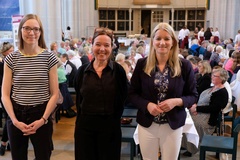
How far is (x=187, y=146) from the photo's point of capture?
4570mm

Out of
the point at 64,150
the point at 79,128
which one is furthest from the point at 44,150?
the point at 64,150

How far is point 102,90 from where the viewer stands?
100 inches

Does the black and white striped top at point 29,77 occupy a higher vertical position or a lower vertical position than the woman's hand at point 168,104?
higher

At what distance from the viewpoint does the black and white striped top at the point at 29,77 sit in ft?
8.75

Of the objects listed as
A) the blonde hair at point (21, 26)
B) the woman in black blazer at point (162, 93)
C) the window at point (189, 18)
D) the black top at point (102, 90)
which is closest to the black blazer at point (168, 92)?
the woman in black blazer at point (162, 93)

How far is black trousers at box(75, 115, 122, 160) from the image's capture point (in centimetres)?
256

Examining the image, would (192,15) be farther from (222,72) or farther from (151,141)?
(151,141)

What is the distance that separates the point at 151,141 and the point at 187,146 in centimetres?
210

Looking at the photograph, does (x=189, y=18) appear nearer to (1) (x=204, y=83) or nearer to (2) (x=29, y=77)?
(1) (x=204, y=83)

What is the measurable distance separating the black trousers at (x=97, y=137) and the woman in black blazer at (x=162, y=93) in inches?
9.7

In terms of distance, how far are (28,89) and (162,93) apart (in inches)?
44.2

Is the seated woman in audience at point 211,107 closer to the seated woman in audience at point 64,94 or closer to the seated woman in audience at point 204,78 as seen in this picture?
the seated woman in audience at point 204,78

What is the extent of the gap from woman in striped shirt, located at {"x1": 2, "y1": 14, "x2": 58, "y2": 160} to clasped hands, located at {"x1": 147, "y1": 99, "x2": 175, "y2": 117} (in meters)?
0.86

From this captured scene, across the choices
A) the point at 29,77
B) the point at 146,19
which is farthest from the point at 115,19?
the point at 29,77
